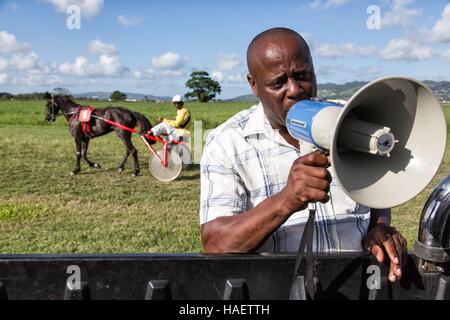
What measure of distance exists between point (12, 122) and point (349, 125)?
1302 inches

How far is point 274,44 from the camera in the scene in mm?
1838

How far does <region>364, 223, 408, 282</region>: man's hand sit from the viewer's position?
57.5 inches

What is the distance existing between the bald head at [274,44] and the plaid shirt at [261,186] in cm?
21

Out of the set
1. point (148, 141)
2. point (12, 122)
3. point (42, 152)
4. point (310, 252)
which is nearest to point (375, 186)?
point (310, 252)

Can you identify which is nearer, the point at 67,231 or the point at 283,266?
the point at 283,266

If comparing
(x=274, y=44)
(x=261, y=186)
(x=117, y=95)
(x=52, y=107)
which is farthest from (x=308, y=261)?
(x=117, y=95)

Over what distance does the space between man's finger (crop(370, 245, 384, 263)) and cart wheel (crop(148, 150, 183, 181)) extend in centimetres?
909

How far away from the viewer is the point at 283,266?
144 cm

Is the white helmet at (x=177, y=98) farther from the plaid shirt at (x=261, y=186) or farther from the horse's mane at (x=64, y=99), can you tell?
the plaid shirt at (x=261, y=186)

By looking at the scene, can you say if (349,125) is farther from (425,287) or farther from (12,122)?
(12,122)

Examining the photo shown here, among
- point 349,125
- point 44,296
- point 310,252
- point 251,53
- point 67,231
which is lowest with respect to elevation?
point 67,231

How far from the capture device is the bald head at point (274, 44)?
1830 mm

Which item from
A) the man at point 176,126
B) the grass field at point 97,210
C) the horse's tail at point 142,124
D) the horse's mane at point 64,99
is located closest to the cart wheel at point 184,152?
the man at point 176,126

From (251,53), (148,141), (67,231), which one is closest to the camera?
(251,53)
